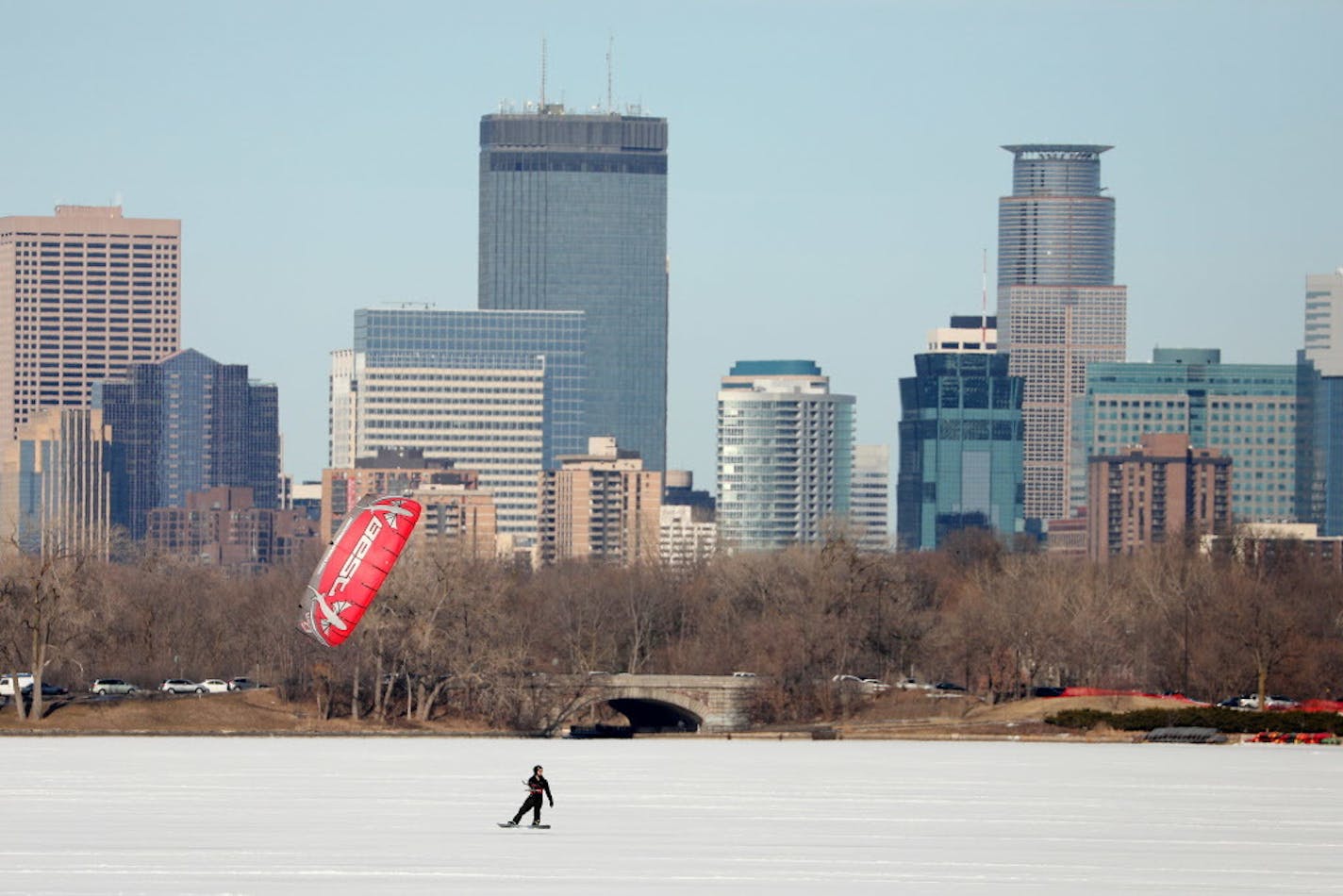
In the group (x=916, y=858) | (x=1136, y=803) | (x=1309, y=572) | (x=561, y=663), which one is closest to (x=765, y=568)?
(x=561, y=663)

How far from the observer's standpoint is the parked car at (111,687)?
349 feet

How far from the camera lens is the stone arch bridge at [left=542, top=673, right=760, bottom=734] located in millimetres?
109188

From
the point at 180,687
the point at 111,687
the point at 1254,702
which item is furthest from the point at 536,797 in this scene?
the point at 1254,702

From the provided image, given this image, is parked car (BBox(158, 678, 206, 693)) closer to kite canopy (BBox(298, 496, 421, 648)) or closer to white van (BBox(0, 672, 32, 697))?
white van (BBox(0, 672, 32, 697))

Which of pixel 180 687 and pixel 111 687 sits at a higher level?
pixel 111 687

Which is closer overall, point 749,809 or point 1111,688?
point 749,809

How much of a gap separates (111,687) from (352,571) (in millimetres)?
31949

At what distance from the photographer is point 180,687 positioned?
112 metres

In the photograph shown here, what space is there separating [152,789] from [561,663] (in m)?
62.1

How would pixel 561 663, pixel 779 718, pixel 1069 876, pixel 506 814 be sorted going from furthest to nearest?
pixel 561 663
pixel 779 718
pixel 506 814
pixel 1069 876

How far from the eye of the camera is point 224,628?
12850 cm

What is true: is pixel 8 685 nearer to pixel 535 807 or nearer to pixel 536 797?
pixel 535 807

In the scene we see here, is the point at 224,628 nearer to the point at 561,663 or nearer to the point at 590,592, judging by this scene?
the point at 561,663

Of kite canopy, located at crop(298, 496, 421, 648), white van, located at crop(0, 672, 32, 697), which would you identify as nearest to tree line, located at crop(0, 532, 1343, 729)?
white van, located at crop(0, 672, 32, 697)
